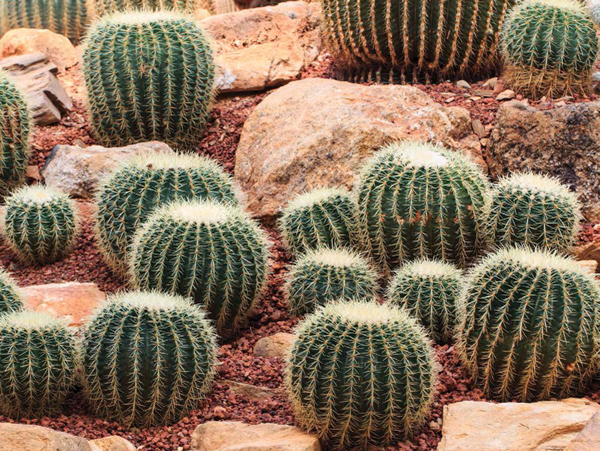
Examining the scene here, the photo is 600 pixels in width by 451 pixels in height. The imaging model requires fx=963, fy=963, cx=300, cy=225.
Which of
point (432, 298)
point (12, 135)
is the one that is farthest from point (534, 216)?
point (12, 135)

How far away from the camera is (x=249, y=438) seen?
4.49 metres

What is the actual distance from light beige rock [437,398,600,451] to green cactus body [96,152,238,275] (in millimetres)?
2550

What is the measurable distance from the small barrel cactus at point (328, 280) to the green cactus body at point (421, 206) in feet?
1.04

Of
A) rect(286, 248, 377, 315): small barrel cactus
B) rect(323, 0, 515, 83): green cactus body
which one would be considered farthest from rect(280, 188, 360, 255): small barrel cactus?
rect(323, 0, 515, 83): green cactus body

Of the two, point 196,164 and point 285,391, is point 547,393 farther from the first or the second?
point 196,164

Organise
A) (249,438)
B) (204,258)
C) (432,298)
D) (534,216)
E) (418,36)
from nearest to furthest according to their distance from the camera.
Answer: (249,438) < (432,298) < (204,258) < (534,216) < (418,36)

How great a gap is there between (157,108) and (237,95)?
4.21 feet

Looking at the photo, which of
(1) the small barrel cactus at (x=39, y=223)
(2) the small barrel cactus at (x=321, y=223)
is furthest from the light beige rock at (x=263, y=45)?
(2) the small barrel cactus at (x=321, y=223)

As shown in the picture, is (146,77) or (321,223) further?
(146,77)

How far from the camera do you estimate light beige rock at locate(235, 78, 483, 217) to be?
7180mm

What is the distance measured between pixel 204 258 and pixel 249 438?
1.43m

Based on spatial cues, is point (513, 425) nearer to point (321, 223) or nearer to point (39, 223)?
point (321, 223)

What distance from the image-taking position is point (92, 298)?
6.13m

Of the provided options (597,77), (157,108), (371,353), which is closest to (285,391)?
(371,353)
